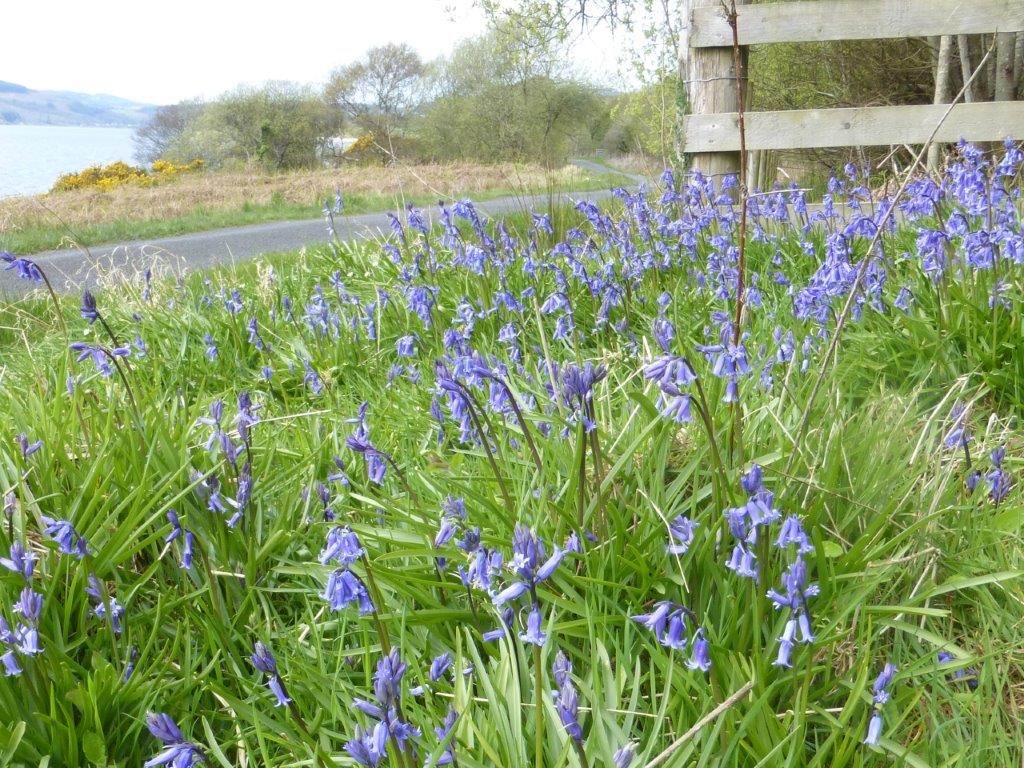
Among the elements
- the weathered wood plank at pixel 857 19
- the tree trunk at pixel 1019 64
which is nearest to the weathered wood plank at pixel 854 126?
the weathered wood plank at pixel 857 19

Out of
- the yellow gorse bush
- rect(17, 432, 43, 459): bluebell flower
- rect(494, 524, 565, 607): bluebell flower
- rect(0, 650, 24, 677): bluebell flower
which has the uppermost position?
the yellow gorse bush

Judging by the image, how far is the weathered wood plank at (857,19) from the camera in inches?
252

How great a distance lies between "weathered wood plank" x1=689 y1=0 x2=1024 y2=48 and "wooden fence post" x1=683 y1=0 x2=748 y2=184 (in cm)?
9

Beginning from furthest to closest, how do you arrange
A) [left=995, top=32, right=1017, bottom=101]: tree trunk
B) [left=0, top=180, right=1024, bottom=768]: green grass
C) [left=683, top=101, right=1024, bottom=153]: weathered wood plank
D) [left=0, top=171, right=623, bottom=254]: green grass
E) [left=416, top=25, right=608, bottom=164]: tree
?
[left=416, top=25, right=608, bottom=164]: tree < [left=0, top=171, right=623, bottom=254]: green grass < [left=995, top=32, right=1017, bottom=101]: tree trunk < [left=683, top=101, right=1024, bottom=153]: weathered wood plank < [left=0, top=180, right=1024, bottom=768]: green grass

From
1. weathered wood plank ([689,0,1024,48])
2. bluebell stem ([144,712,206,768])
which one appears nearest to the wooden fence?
weathered wood plank ([689,0,1024,48])

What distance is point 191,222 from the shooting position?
17906 mm

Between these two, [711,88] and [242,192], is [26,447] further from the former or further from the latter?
[242,192]

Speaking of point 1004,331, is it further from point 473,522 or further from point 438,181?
point 438,181

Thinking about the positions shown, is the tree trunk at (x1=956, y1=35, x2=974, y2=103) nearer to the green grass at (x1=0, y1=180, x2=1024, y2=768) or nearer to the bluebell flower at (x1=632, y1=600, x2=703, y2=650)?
the green grass at (x1=0, y1=180, x2=1024, y2=768)

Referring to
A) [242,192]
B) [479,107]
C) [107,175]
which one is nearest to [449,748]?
[242,192]

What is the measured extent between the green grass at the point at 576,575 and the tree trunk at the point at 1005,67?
8744 millimetres

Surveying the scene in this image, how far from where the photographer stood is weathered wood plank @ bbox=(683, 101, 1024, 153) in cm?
627

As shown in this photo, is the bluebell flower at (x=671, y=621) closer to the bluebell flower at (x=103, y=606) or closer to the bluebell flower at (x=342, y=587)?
the bluebell flower at (x=342, y=587)

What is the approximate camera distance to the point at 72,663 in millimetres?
2201
